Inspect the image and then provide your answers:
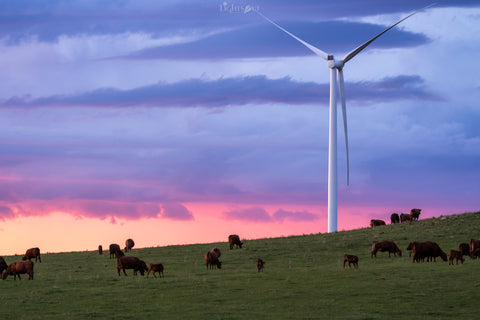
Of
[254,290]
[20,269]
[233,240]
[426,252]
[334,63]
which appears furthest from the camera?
[334,63]

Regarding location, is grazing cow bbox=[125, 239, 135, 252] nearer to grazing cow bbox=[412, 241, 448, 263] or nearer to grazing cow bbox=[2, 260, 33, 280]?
grazing cow bbox=[2, 260, 33, 280]

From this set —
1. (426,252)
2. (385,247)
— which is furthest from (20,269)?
(426,252)

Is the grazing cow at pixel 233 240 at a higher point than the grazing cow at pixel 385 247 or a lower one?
higher

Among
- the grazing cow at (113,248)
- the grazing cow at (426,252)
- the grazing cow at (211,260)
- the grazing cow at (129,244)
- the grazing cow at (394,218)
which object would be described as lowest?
the grazing cow at (211,260)

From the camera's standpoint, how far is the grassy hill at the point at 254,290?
93.8 ft

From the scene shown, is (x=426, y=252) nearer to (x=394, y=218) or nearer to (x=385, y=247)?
(x=385, y=247)

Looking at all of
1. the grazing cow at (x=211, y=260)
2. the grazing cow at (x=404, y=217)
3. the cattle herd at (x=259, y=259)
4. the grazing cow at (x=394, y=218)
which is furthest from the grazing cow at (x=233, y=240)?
the grazing cow at (x=404, y=217)

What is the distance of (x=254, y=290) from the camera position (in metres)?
33.3

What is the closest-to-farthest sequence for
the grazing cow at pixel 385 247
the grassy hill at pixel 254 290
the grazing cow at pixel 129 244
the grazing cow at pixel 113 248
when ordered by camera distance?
the grassy hill at pixel 254 290
the grazing cow at pixel 385 247
the grazing cow at pixel 113 248
the grazing cow at pixel 129 244

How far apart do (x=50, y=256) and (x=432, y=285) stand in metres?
33.0

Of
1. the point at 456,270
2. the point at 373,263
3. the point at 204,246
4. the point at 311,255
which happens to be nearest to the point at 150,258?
the point at 204,246

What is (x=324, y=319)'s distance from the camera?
27094mm

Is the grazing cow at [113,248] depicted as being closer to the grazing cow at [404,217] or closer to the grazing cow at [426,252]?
the grazing cow at [426,252]

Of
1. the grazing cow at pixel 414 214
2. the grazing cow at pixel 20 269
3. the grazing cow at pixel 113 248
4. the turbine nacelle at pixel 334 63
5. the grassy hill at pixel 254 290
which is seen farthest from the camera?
the turbine nacelle at pixel 334 63
